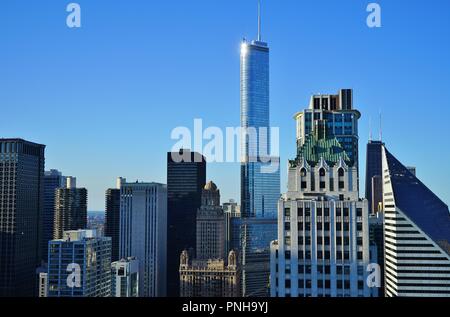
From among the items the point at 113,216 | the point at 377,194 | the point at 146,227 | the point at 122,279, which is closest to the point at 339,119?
the point at 377,194

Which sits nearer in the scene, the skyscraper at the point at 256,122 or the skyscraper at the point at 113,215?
the skyscraper at the point at 113,215

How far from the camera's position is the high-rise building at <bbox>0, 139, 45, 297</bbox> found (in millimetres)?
34250

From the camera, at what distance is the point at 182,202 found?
48.9m

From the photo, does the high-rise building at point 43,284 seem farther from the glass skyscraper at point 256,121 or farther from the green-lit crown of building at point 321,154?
the glass skyscraper at point 256,121

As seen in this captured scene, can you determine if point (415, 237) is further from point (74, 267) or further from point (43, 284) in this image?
point (43, 284)

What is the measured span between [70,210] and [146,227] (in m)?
8.06

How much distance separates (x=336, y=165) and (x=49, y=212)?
34916mm

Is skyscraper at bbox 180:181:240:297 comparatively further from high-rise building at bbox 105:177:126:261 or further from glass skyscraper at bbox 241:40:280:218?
glass skyscraper at bbox 241:40:280:218

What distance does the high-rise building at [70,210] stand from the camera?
38938 mm

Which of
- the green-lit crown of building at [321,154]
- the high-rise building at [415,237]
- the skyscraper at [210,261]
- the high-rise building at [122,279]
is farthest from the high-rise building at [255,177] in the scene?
the green-lit crown of building at [321,154]

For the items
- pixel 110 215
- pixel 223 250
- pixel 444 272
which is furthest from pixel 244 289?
pixel 444 272

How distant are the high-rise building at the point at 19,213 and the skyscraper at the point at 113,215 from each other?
23.8ft

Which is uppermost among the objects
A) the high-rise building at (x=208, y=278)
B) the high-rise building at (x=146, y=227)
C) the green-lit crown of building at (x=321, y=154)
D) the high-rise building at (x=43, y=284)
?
the green-lit crown of building at (x=321, y=154)

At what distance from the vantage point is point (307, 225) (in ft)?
34.6
